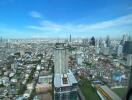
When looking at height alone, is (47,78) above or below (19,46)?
below

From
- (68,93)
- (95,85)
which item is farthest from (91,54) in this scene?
(68,93)

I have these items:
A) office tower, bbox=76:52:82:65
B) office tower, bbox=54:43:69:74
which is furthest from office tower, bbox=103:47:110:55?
office tower, bbox=54:43:69:74

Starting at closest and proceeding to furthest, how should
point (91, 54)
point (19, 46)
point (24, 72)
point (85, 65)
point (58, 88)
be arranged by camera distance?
1. point (58, 88)
2. point (24, 72)
3. point (85, 65)
4. point (91, 54)
5. point (19, 46)

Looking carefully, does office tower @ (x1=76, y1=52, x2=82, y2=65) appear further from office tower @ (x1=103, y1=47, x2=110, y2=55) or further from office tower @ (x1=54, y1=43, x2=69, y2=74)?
office tower @ (x1=54, y1=43, x2=69, y2=74)

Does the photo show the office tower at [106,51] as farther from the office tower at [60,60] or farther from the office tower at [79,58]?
the office tower at [60,60]

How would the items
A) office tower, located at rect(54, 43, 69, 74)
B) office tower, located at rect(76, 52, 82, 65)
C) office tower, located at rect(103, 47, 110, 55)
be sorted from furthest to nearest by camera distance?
1. office tower, located at rect(76, 52, 82, 65)
2. office tower, located at rect(103, 47, 110, 55)
3. office tower, located at rect(54, 43, 69, 74)

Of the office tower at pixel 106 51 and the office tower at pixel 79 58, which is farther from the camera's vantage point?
the office tower at pixel 79 58

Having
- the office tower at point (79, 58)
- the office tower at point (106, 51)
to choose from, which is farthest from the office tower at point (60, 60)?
the office tower at point (79, 58)

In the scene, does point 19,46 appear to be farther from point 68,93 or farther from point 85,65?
point 68,93

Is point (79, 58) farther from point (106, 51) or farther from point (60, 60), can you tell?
point (60, 60)

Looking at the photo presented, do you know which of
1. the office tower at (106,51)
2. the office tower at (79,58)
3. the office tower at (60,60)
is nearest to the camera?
the office tower at (60,60)

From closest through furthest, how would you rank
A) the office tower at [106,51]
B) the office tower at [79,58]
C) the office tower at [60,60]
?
1. the office tower at [60,60]
2. the office tower at [106,51]
3. the office tower at [79,58]
